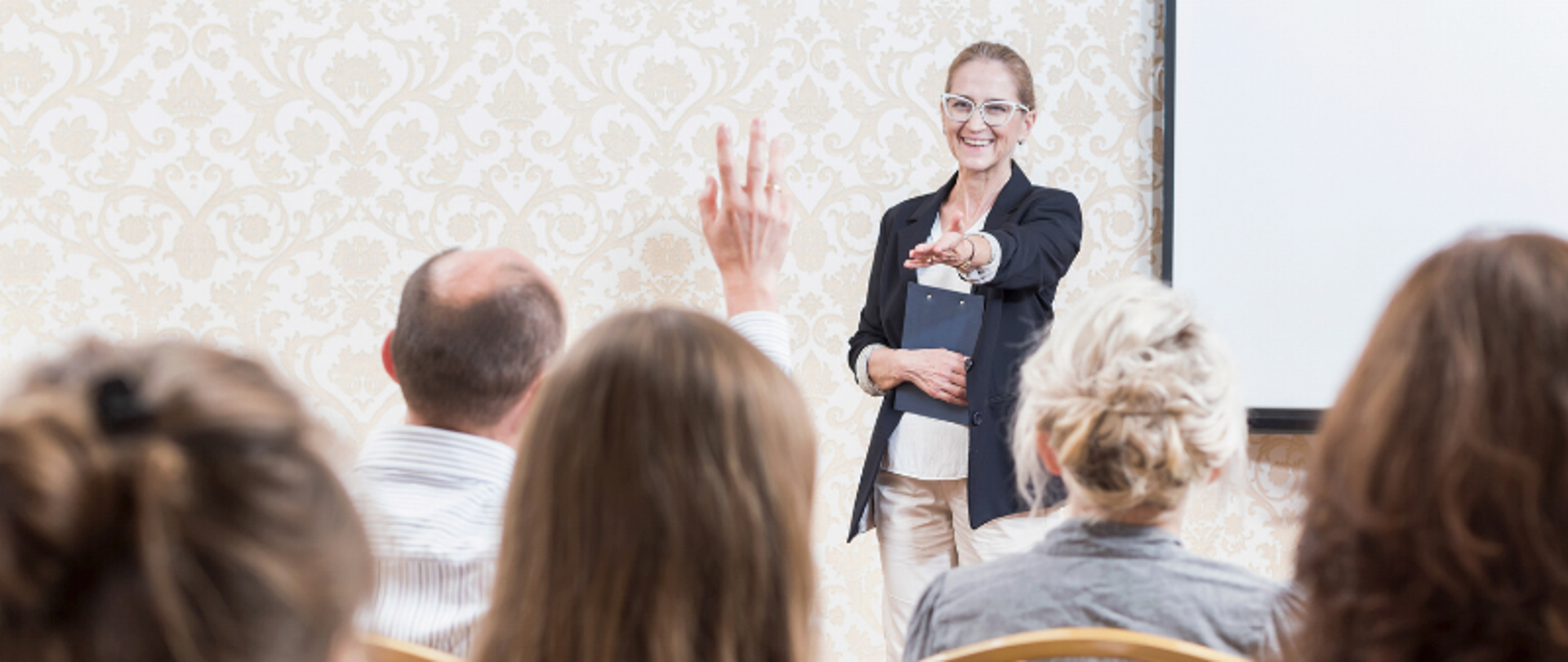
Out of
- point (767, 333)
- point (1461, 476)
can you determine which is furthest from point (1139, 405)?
point (767, 333)

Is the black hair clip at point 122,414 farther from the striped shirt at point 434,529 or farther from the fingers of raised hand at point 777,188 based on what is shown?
the fingers of raised hand at point 777,188

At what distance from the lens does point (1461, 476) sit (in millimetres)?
578

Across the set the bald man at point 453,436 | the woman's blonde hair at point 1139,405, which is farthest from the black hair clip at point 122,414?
the woman's blonde hair at point 1139,405

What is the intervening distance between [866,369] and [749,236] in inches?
17.2

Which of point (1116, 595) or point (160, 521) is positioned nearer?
point (160, 521)

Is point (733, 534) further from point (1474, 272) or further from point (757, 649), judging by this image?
point (1474, 272)

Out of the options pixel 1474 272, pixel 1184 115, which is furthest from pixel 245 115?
pixel 1474 272

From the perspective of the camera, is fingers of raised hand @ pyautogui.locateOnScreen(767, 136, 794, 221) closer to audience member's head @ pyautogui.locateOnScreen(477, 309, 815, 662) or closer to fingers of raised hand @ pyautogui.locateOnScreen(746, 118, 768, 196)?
fingers of raised hand @ pyautogui.locateOnScreen(746, 118, 768, 196)

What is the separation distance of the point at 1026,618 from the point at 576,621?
1.36 feet

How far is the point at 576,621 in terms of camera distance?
0.70m

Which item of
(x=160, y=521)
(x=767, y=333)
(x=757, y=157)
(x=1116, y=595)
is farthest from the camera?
(x=757, y=157)

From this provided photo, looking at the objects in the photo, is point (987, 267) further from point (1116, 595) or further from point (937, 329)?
point (1116, 595)

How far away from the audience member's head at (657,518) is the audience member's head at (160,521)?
24cm

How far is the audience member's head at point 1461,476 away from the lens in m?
0.57
